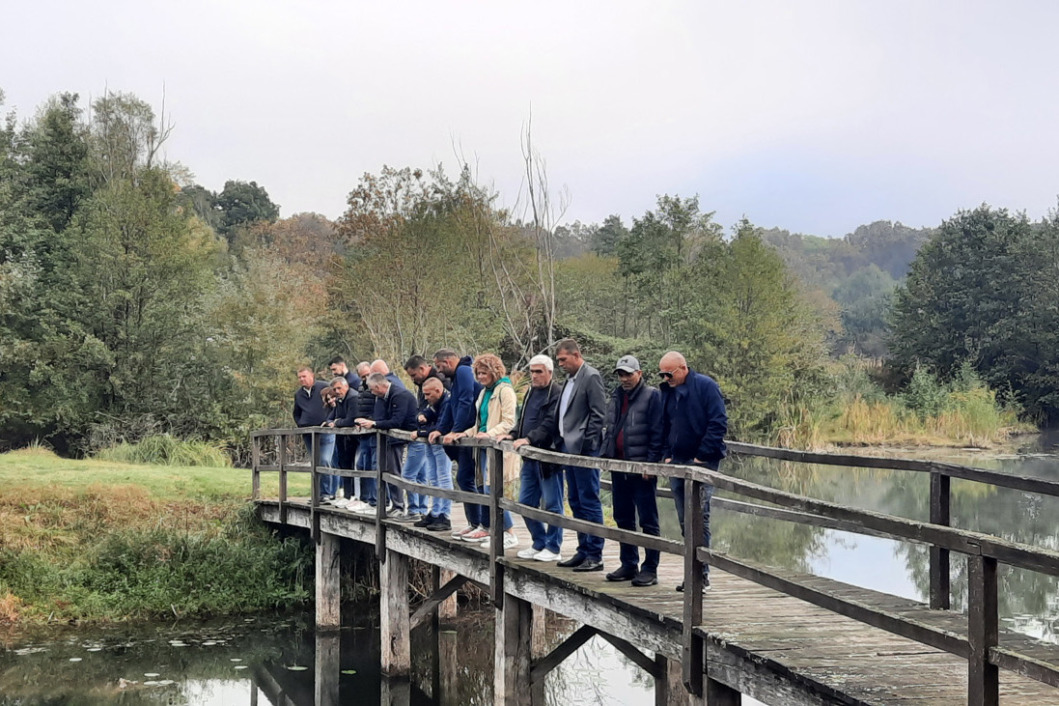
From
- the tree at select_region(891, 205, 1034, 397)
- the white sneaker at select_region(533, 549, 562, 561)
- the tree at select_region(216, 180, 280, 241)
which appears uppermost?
the tree at select_region(216, 180, 280, 241)

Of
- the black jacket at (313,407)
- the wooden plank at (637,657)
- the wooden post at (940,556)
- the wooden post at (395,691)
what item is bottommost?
the wooden post at (395,691)

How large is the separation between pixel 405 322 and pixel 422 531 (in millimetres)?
18338

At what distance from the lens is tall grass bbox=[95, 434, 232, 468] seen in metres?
22.6

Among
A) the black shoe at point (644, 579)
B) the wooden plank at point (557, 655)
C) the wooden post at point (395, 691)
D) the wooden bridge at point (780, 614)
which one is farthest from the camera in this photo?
the wooden post at point (395, 691)

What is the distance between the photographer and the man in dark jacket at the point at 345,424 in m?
12.2

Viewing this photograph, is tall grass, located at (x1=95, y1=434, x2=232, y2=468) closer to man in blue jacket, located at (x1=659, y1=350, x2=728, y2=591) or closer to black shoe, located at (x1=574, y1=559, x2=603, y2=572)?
black shoe, located at (x1=574, y1=559, x2=603, y2=572)

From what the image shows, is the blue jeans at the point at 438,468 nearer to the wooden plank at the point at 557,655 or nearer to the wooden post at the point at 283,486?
the wooden plank at the point at 557,655

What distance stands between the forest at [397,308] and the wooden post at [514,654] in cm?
1168

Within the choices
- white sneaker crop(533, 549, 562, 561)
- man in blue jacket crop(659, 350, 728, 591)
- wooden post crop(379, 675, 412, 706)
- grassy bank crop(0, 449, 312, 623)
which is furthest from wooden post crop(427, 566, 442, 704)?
man in blue jacket crop(659, 350, 728, 591)

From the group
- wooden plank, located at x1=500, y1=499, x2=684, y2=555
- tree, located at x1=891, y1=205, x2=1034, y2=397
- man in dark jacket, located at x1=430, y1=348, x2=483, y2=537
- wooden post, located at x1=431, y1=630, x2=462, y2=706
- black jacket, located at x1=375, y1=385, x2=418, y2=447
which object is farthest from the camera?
tree, located at x1=891, y1=205, x2=1034, y2=397

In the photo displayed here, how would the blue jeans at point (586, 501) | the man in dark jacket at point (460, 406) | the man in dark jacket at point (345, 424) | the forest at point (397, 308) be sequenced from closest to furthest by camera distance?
the blue jeans at point (586, 501) → the man in dark jacket at point (460, 406) → the man in dark jacket at point (345, 424) → the forest at point (397, 308)

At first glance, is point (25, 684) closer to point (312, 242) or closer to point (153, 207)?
point (153, 207)

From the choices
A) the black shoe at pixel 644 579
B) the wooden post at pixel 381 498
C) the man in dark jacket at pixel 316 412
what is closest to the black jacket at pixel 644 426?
the black shoe at pixel 644 579

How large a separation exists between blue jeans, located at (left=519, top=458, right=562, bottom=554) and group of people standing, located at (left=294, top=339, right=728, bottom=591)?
11 mm
